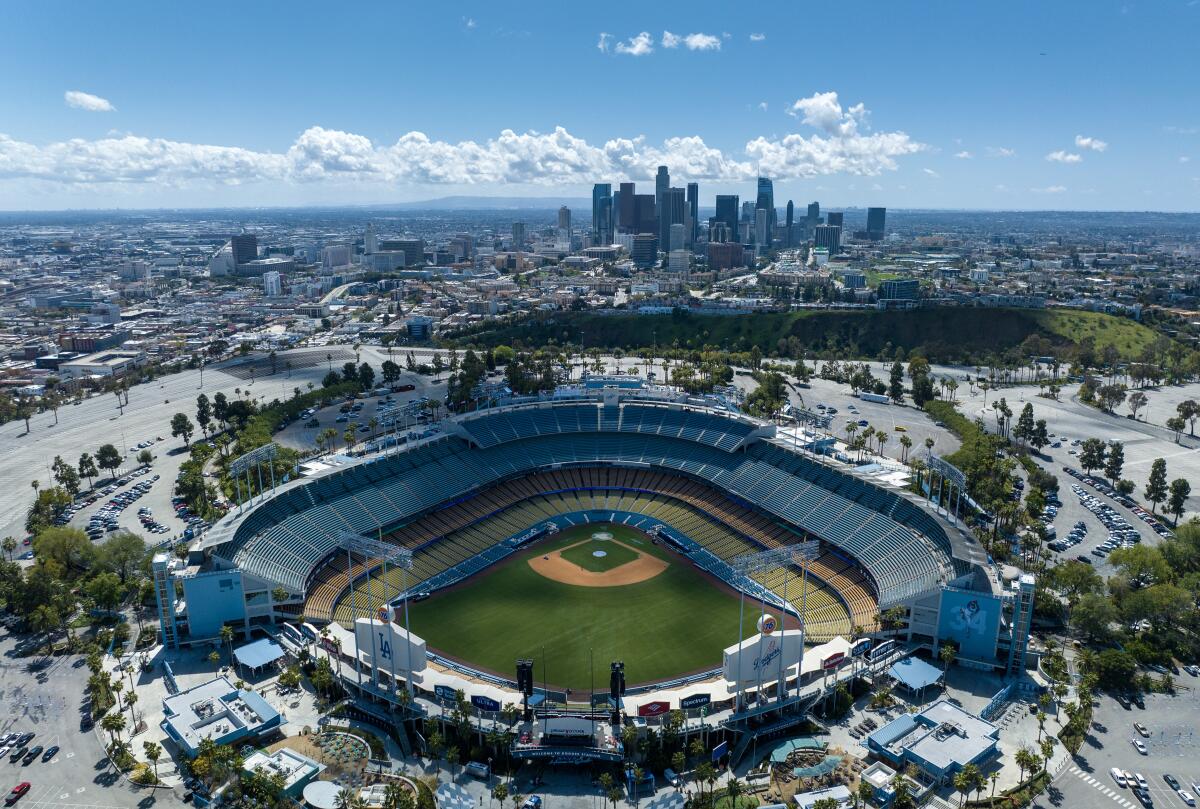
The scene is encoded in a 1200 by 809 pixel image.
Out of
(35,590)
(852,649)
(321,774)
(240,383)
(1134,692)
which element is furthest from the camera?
(240,383)

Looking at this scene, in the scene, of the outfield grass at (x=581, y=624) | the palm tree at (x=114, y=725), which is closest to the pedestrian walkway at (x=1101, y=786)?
the outfield grass at (x=581, y=624)

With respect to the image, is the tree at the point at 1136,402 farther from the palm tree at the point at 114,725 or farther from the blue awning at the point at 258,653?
the palm tree at the point at 114,725

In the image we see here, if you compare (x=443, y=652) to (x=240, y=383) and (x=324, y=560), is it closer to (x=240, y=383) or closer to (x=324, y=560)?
(x=324, y=560)

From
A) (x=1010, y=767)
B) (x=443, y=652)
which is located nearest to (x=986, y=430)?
Answer: (x=1010, y=767)

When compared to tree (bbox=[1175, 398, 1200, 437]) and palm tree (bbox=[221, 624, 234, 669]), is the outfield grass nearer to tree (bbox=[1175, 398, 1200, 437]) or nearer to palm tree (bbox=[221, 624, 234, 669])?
palm tree (bbox=[221, 624, 234, 669])

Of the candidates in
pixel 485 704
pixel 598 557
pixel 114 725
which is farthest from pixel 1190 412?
pixel 114 725

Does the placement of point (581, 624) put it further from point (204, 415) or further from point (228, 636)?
point (204, 415)
